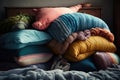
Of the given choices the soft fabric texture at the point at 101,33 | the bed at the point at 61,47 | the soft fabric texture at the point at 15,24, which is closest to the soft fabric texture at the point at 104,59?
the bed at the point at 61,47

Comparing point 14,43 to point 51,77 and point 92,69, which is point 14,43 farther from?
point 92,69

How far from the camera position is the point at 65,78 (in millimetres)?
1015

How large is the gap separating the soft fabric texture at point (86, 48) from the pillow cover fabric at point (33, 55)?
111mm

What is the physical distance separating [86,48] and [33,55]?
302mm

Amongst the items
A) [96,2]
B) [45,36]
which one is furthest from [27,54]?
[96,2]

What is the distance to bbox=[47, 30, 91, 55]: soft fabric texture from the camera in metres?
1.25

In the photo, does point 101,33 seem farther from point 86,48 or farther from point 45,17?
point 45,17

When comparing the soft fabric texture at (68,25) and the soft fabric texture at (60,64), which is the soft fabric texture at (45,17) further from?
the soft fabric texture at (60,64)

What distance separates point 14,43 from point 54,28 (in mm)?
252

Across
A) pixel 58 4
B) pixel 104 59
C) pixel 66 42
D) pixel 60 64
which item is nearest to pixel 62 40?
pixel 66 42

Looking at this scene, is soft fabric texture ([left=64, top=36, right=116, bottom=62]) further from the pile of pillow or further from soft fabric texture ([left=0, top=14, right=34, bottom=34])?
soft fabric texture ([left=0, top=14, right=34, bottom=34])

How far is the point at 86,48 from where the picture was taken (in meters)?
1.29

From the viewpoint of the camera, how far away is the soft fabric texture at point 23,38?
1181 millimetres

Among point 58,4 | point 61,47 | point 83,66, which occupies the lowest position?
point 83,66
